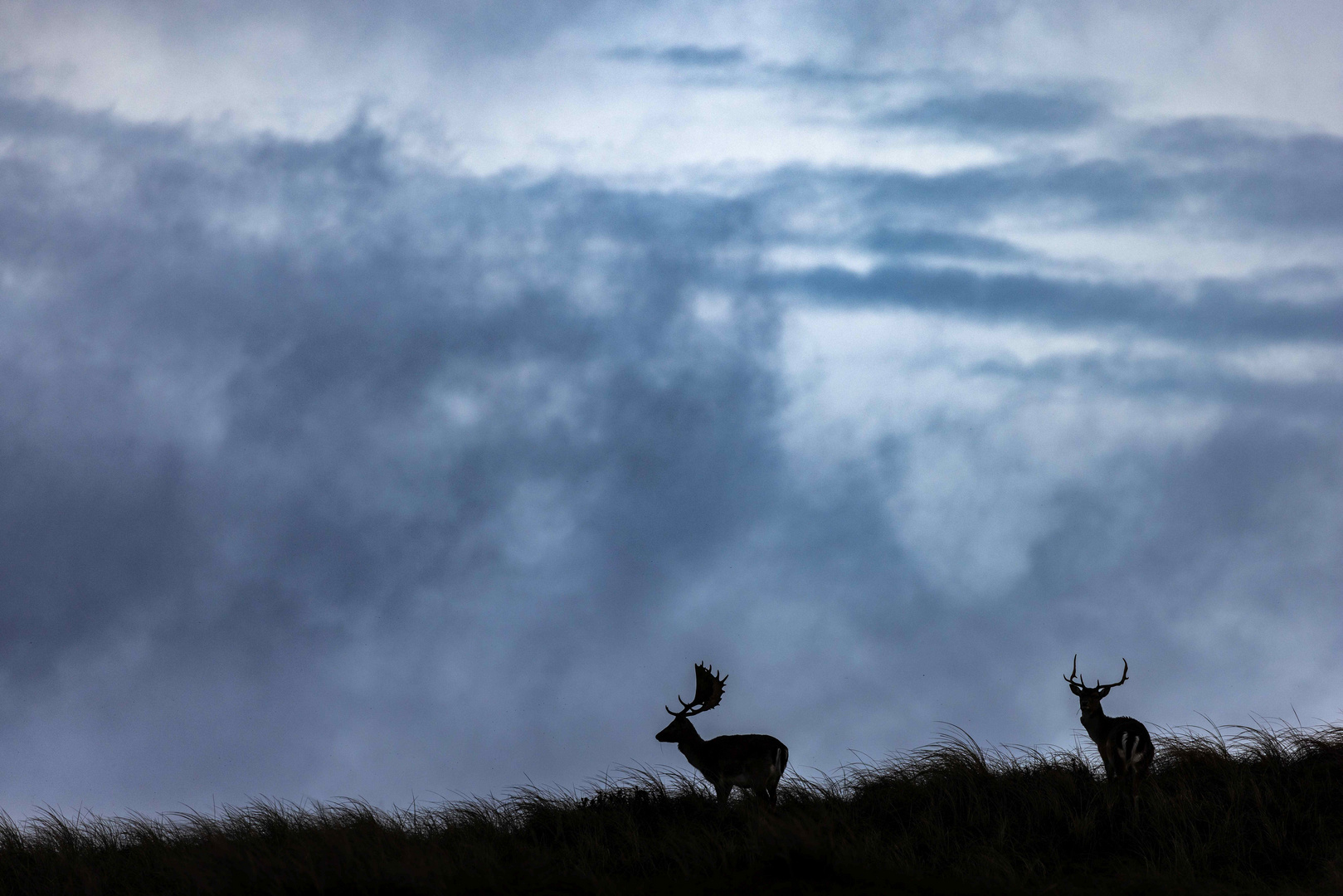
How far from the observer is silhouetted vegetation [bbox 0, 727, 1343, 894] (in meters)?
12.8

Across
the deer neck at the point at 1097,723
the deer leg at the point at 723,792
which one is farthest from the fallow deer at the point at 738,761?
the deer neck at the point at 1097,723

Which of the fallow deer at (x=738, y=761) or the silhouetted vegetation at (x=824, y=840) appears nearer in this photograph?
the silhouetted vegetation at (x=824, y=840)

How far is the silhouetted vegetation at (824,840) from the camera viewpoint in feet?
41.9

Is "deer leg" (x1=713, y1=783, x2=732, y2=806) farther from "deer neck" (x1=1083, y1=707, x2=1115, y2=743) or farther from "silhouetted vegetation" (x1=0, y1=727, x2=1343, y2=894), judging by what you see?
"deer neck" (x1=1083, y1=707, x2=1115, y2=743)

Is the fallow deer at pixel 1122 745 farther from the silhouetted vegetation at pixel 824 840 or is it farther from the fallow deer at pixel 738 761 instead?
the fallow deer at pixel 738 761

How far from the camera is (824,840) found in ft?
42.9

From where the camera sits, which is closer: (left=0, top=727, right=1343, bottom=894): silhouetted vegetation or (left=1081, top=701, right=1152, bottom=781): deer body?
(left=0, top=727, right=1343, bottom=894): silhouetted vegetation

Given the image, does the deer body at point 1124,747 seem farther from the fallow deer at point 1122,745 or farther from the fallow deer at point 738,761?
the fallow deer at point 738,761

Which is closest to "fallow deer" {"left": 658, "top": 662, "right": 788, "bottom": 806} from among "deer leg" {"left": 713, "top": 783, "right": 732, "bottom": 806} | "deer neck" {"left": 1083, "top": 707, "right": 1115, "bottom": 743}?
"deer leg" {"left": 713, "top": 783, "right": 732, "bottom": 806}

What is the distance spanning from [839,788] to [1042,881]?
416 centimetres

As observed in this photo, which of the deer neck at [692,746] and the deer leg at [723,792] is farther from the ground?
the deer neck at [692,746]

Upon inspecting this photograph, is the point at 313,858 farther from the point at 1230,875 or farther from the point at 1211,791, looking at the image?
the point at 1211,791

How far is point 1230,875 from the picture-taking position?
14.5m

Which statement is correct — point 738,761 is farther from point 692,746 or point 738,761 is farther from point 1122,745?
point 1122,745
